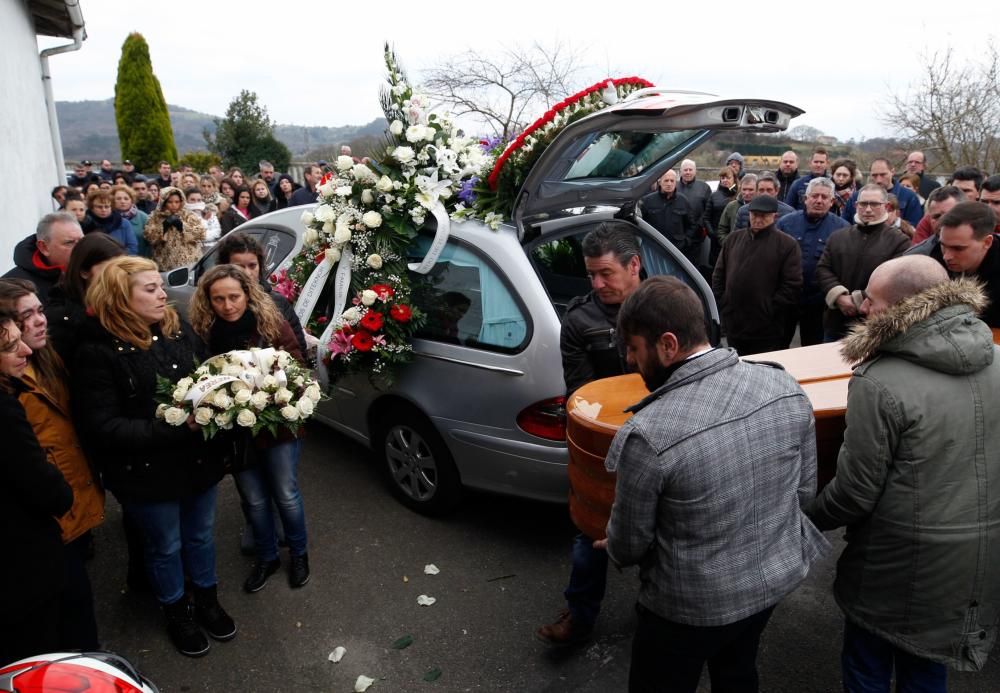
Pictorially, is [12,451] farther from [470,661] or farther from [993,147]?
[993,147]

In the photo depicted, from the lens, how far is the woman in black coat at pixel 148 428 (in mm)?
2910

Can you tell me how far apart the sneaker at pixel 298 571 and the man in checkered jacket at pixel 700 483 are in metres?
2.33

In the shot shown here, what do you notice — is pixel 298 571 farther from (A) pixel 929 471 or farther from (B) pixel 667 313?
(A) pixel 929 471

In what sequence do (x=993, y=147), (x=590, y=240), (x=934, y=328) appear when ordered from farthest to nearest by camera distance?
(x=993, y=147) → (x=590, y=240) → (x=934, y=328)

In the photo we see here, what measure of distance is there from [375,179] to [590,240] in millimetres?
1815

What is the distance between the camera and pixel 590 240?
10.3ft

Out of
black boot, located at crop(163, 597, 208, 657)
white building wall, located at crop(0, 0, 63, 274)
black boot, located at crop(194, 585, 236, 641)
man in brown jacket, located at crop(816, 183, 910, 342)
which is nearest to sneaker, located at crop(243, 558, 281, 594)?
black boot, located at crop(194, 585, 236, 641)

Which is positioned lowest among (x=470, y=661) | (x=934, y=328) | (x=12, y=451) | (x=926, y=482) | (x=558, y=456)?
(x=470, y=661)

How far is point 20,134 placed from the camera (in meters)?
8.62

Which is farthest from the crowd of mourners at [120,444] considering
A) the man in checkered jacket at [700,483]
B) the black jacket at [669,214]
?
the black jacket at [669,214]

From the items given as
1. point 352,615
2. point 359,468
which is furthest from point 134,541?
point 359,468

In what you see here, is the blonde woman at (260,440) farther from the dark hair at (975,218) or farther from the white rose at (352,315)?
the dark hair at (975,218)

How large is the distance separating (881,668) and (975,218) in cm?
236

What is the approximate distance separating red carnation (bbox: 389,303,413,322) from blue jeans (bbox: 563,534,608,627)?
65.2 inches
